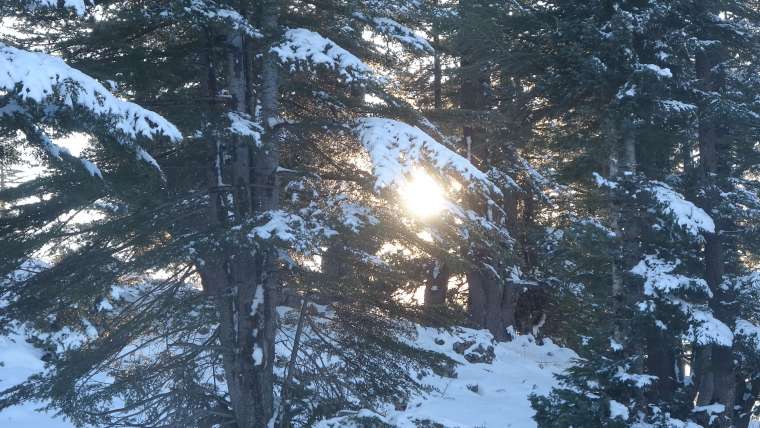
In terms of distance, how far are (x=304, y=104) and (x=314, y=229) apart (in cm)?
→ 358

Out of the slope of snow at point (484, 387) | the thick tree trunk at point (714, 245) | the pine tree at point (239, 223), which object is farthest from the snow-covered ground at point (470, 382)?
the thick tree trunk at point (714, 245)

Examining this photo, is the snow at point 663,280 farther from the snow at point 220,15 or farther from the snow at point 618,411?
the snow at point 220,15

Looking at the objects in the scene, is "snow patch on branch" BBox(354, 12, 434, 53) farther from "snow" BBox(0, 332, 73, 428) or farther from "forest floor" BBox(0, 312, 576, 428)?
"snow" BBox(0, 332, 73, 428)

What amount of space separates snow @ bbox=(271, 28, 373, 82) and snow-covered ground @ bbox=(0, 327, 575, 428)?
4.54 meters

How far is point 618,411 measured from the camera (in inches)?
376

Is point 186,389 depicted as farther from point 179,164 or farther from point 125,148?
point 125,148

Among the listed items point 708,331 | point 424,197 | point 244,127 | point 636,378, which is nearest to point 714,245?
point 708,331

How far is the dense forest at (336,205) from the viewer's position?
27.8 ft

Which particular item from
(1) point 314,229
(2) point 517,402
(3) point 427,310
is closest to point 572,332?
(2) point 517,402

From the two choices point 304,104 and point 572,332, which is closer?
point 304,104

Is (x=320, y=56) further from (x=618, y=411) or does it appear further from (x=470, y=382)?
(x=470, y=382)

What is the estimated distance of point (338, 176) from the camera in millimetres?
10367

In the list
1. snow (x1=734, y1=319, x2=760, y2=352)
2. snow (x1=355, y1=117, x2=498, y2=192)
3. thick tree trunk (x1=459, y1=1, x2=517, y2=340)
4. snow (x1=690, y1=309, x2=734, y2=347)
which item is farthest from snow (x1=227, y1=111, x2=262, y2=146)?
thick tree trunk (x1=459, y1=1, x2=517, y2=340)

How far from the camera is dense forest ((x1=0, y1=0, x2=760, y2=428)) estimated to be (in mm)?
8461
